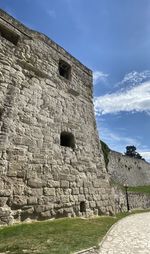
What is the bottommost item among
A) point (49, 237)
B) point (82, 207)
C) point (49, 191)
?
point (49, 237)

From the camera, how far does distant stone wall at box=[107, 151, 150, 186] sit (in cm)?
2282

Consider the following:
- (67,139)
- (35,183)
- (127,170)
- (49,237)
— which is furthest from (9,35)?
(127,170)

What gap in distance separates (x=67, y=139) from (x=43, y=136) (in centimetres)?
148

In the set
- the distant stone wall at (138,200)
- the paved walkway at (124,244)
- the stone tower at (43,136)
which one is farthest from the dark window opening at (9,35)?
the distant stone wall at (138,200)

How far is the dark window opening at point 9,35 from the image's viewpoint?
669cm

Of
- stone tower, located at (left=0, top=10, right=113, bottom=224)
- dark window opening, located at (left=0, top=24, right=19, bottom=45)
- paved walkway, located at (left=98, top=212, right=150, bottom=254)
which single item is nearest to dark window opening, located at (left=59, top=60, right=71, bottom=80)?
stone tower, located at (left=0, top=10, right=113, bottom=224)

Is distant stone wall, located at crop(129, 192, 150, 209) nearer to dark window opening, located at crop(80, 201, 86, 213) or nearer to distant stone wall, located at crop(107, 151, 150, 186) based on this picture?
distant stone wall, located at crop(107, 151, 150, 186)

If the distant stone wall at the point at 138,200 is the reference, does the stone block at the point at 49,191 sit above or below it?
above

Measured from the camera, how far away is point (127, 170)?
25750 millimetres

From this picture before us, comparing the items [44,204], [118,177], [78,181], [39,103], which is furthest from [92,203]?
[118,177]

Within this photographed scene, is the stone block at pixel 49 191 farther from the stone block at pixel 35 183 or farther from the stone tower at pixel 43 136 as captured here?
the stone block at pixel 35 183

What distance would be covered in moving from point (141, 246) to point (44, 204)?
2660mm

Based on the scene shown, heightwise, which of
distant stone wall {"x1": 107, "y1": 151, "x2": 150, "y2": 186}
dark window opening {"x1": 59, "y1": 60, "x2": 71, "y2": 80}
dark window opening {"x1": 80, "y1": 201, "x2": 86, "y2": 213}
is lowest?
dark window opening {"x1": 80, "y1": 201, "x2": 86, "y2": 213}

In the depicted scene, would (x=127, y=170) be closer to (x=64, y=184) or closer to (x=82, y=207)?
(x=82, y=207)
